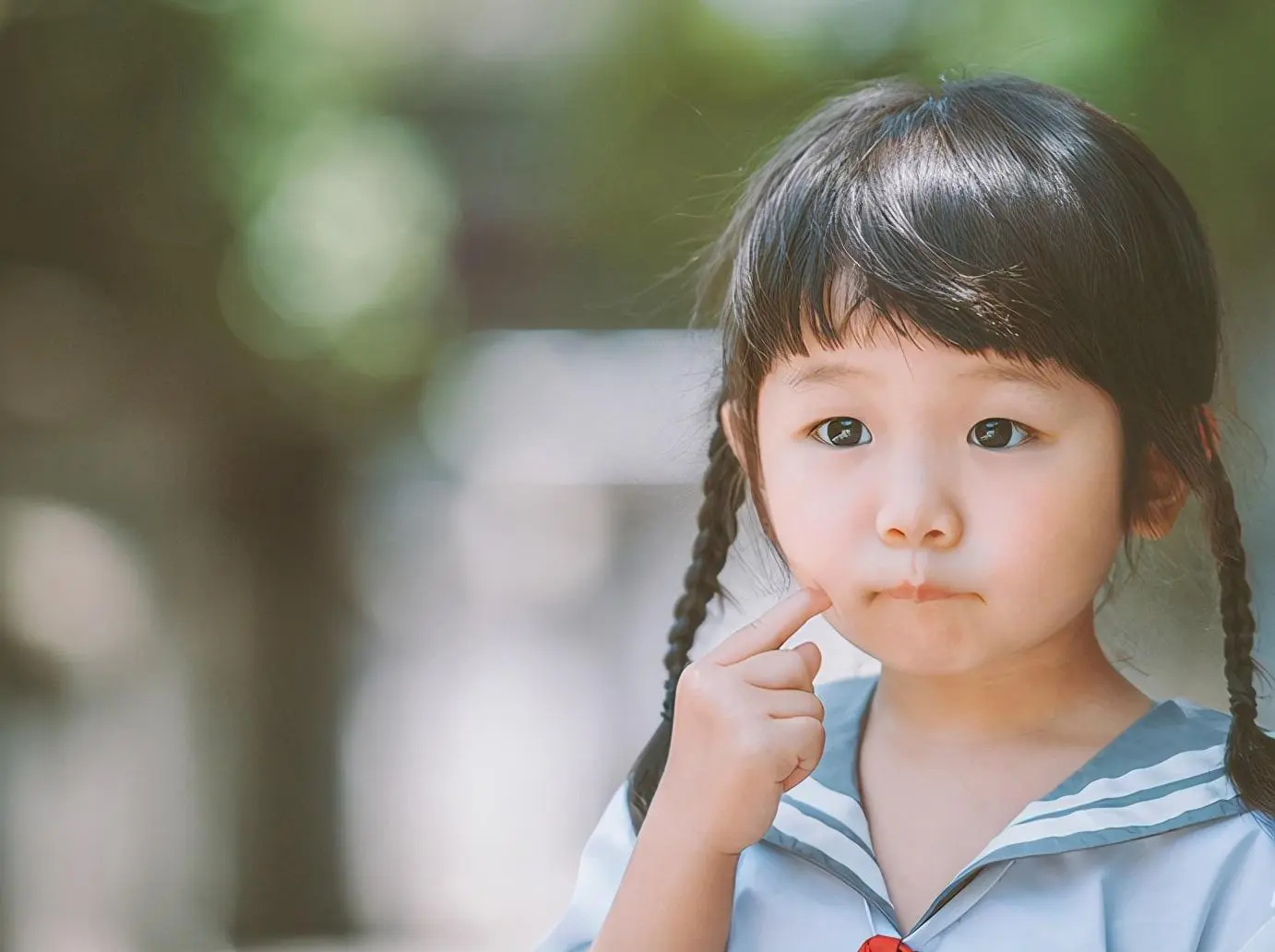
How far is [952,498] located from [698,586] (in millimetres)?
298

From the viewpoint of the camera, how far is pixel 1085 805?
92cm

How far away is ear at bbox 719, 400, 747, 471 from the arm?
0.92 ft

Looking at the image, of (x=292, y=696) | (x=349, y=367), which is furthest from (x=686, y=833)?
(x=292, y=696)

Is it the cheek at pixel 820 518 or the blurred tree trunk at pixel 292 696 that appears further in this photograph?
the blurred tree trunk at pixel 292 696

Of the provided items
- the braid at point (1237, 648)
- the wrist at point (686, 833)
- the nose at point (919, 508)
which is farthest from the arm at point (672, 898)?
the braid at point (1237, 648)

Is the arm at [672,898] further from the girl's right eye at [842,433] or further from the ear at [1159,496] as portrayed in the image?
the ear at [1159,496]

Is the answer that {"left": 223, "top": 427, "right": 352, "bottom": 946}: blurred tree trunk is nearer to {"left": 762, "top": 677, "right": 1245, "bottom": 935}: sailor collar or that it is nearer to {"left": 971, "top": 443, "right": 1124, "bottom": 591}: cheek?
{"left": 762, "top": 677, "right": 1245, "bottom": 935}: sailor collar

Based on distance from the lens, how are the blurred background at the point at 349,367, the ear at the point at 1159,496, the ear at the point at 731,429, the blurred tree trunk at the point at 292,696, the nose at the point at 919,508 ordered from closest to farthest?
1. the nose at the point at 919,508
2. the ear at the point at 1159,496
3. the ear at the point at 731,429
4. the blurred background at the point at 349,367
5. the blurred tree trunk at the point at 292,696

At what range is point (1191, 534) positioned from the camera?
4.22 feet

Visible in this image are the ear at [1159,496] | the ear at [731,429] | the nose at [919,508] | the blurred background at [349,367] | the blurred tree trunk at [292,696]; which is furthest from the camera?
the blurred tree trunk at [292,696]

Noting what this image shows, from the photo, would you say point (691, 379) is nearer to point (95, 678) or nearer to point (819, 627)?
point (819, 627)

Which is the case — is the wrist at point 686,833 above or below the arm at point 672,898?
above

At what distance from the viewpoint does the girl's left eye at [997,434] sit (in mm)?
895

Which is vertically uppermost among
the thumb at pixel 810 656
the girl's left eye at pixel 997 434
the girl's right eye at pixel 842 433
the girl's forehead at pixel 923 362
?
the girl's forehead at pixel 923 362
